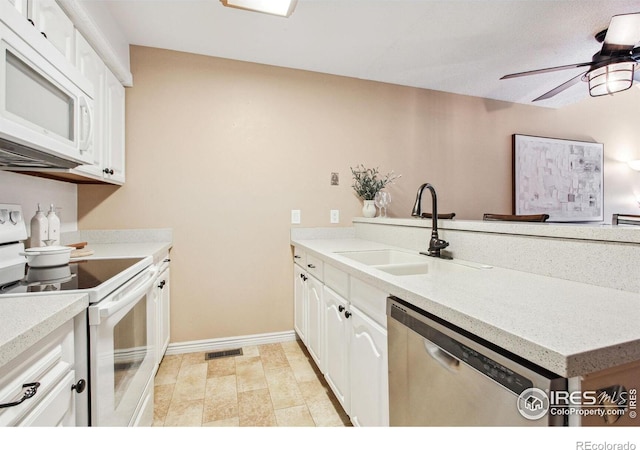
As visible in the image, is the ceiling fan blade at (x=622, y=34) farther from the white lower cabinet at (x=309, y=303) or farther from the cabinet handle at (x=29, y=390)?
the cabinet handle at (x=29, y=390)

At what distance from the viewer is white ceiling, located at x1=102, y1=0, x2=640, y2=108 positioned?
6.14 feet

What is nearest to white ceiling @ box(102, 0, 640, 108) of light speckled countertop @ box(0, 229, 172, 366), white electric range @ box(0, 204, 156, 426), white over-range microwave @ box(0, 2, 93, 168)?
white over-range microwave @ box(0, 2, 93, 168)

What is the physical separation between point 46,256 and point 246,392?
1.26 m

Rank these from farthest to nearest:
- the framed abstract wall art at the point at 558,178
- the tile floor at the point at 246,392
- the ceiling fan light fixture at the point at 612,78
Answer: the framed abstract wall art at the point at 558,178, the ceiling fan light fixture at the point at 612,78, the tile floor at the point at 246,392

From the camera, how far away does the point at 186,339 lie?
2.35m

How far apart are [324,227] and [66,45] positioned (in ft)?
6.48

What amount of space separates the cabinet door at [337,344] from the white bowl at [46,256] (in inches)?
49.5

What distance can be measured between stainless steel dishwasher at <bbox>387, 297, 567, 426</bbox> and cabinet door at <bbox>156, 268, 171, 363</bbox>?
1.57 meters

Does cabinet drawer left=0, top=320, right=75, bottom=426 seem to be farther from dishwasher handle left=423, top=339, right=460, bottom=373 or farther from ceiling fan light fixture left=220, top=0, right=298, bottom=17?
ceiling fan light fixture left=220, top=0, right=298, bottom=17

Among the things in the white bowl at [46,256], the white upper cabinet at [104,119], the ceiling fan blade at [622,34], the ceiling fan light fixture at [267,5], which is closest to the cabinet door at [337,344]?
the white bowl at [46,256]

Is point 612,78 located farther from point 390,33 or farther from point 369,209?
point 369,209

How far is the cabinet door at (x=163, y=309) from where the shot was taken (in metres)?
1.94

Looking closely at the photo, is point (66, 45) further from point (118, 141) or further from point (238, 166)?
point (238, 166)

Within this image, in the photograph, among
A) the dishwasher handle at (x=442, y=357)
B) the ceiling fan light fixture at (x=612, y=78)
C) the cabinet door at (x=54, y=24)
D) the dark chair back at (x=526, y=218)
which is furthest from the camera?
the ceiling fan light fixture at (x=612, y=78)
